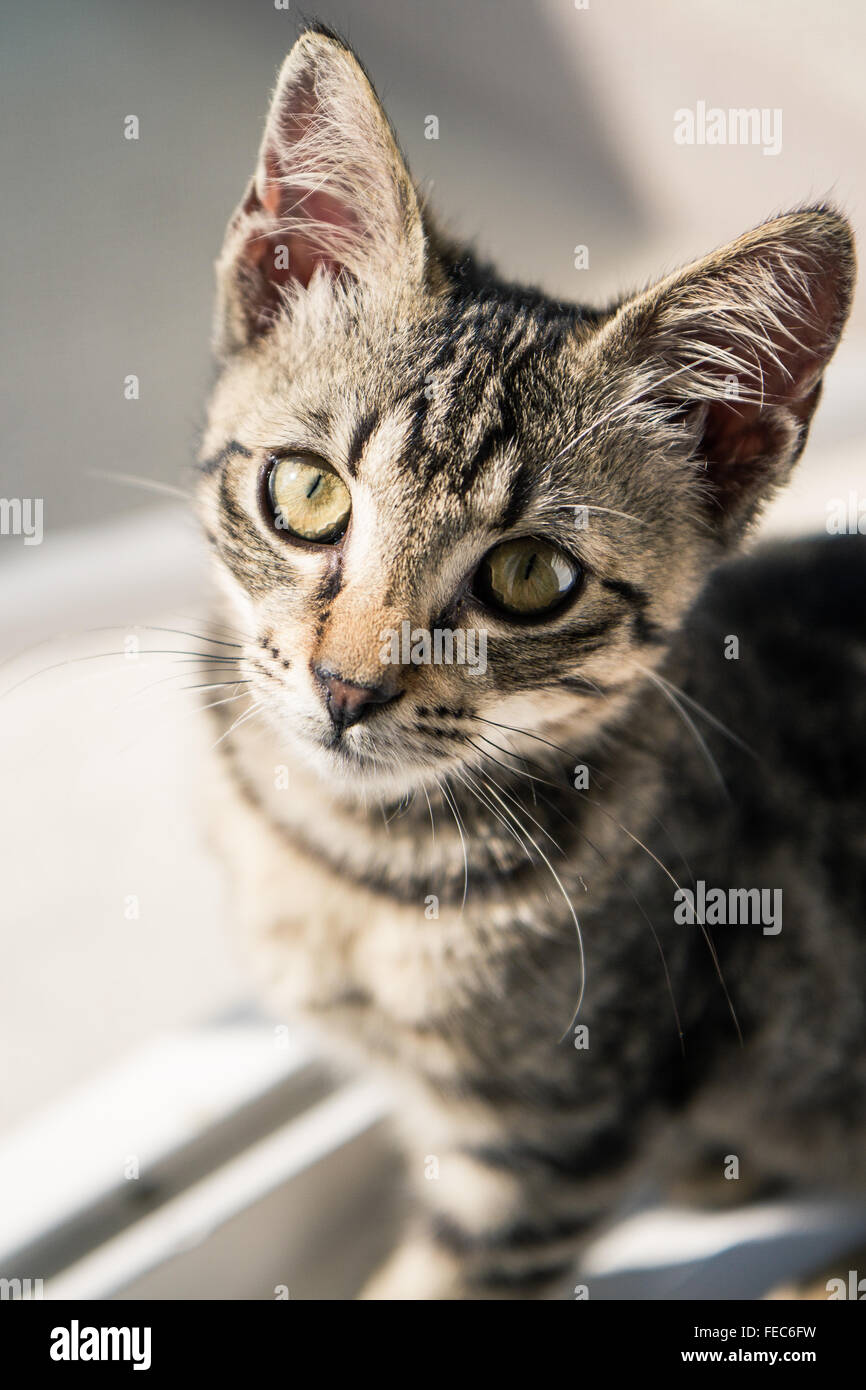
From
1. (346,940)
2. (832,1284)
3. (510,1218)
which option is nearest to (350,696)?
(346,940)

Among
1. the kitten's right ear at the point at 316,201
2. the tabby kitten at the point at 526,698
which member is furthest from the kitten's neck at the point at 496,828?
the kitten's right ear at the point at 316,201

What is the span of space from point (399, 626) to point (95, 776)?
54 cm

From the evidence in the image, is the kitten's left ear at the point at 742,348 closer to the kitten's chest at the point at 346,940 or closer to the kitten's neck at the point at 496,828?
the kitten's neck at the point at 496,828

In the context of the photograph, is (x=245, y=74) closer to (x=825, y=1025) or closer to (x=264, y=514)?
(x=264, y=514)

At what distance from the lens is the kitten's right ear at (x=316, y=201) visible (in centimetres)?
64

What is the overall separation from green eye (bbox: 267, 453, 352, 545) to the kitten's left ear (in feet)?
0.66

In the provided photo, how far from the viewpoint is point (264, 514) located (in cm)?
74

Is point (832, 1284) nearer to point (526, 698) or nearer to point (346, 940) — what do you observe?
point (346, 940)

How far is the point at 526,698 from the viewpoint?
731mm

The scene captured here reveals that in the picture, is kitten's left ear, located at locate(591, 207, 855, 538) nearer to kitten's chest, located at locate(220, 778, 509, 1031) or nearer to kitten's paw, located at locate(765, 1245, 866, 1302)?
kitten's chest, located at locate(220, 778, 509, 1031)

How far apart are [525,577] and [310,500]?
151mm

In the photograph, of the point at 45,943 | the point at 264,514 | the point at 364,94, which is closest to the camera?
the point at 364,94

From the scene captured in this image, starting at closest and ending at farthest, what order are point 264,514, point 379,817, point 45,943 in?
point 264,514, point 379,817, point 45,943
